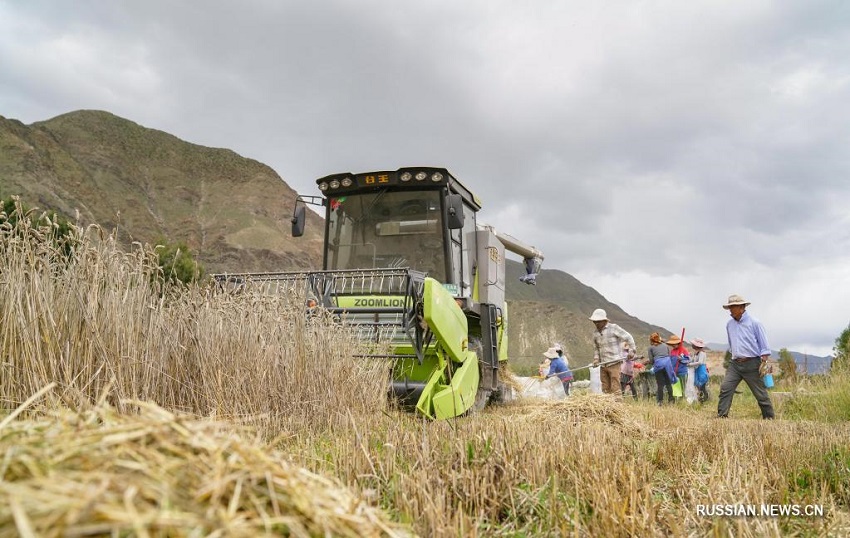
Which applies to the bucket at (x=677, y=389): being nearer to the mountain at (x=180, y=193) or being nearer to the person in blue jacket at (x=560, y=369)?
the person in blue jacket at (x=560, y=369)

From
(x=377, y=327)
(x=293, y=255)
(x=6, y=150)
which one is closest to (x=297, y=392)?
(x=377, y=327)

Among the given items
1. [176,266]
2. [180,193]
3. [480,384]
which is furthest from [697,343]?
[180,193]

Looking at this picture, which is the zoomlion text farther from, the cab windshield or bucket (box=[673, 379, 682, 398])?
bucket (box=[673, 379, 682, 398])

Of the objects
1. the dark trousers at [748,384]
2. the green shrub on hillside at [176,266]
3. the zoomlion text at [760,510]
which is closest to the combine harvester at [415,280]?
the green shrub on hillside at [176,266]

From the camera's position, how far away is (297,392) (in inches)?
188

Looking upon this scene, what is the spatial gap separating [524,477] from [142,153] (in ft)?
388

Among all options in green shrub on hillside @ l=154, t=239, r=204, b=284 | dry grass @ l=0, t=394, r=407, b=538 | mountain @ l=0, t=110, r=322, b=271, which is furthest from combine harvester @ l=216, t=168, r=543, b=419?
mountain @ l=0, t=110, r=322, b=271

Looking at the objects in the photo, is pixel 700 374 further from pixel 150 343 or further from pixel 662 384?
pixel 150 343

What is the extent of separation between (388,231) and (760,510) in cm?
612

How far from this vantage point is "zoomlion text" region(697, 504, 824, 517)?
255cm

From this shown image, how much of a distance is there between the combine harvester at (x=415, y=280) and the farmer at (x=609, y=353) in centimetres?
188

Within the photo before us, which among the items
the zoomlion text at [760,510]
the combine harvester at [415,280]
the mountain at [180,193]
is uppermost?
the mountain at [180,193]

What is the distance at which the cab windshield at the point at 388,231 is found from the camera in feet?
26.3

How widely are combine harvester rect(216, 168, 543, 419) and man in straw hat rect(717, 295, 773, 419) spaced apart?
9.81ft
